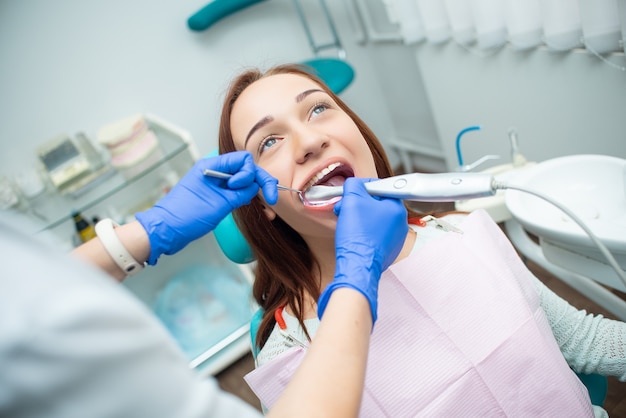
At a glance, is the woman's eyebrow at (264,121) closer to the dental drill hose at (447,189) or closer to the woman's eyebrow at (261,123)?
the woman's eyebrow at (261,123)

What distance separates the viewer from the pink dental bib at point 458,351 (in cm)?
83

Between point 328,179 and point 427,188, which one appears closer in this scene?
point 427,188

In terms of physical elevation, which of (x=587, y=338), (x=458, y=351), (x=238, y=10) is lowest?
(x=587, y=338)

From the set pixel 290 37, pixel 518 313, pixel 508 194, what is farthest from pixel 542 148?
pixel 290 37

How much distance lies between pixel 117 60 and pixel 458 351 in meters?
2.02

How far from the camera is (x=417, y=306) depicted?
0.91 metres

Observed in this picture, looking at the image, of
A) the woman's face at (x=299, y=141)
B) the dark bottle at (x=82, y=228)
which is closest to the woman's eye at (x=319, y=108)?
the woman's face at (x=299, y=141)

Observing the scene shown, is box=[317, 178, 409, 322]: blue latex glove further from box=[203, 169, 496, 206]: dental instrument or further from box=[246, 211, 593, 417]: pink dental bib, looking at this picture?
box=[246, 211, 593, 417]: pink dental bib

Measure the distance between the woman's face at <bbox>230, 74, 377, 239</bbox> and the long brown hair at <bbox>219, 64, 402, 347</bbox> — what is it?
0.08 metres

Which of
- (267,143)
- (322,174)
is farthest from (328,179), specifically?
(267,143)

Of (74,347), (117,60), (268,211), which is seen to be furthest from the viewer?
(117,60)

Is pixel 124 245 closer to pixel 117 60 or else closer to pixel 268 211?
pixel 268 211

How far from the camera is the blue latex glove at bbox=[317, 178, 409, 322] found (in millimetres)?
662

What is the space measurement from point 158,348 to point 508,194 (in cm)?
102
